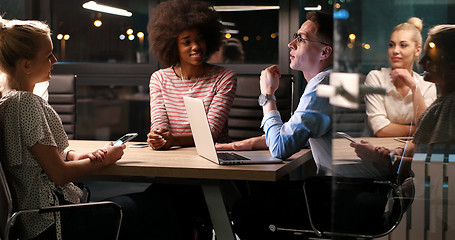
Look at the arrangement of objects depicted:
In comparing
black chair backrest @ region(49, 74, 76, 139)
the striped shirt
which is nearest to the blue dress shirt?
the striped shirt

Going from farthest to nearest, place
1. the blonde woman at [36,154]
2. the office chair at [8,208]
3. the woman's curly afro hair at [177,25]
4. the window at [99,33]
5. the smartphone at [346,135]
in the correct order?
the window at [99,33] < the woman's curly afro hair at [177,25] < the blonde woman at [36,154] < the office chair at [8,208] < the smartphone at [346,135]

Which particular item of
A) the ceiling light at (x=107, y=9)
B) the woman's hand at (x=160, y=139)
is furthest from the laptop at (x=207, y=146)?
the ceiling light at (x=107, y=9)

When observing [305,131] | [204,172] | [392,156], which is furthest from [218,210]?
[392,156]

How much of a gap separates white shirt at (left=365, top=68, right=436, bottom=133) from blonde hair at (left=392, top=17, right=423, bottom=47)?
0.06 metres

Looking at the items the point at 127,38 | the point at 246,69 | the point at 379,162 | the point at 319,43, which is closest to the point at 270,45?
the point at 246,69

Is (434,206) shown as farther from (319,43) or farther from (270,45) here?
(270,45)

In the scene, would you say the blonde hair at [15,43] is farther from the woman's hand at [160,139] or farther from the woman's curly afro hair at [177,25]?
the woman's curly afro hair at [177,25]

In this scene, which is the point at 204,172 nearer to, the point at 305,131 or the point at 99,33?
the point at 305,131

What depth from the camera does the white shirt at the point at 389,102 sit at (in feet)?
2.95

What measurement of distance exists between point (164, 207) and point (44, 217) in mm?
496

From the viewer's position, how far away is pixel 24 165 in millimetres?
1737

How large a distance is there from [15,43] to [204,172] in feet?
2.51

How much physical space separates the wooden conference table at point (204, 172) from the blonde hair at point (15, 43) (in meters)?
0.46

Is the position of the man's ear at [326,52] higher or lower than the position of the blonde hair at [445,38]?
higher
